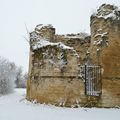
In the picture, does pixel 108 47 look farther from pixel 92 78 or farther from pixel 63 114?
pixel 63 114

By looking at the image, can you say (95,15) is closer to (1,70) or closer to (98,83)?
(98,83)

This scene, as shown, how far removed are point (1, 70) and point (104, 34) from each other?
21.3 metres

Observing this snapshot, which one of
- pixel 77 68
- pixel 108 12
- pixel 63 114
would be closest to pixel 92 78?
pixel 77 68

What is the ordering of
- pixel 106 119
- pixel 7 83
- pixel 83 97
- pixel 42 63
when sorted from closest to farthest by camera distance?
pixel 106 119 → pixel 83 97 → pixel 42 63 → pixel 7 83

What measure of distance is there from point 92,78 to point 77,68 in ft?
2.91

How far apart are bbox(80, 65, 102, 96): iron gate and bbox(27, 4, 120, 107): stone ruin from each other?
11 centimetres

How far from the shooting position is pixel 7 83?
31578mm

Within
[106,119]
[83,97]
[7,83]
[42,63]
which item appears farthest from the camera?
[7,83]

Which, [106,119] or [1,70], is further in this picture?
[1,70]

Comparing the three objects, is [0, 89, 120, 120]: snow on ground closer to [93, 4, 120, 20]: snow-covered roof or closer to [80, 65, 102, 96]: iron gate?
[80, 65, 102, 96]: iron gate

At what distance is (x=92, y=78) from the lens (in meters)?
13.9

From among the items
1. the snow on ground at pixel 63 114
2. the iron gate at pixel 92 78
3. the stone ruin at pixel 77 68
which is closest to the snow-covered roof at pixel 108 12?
the stone ruin at pixel 77 68

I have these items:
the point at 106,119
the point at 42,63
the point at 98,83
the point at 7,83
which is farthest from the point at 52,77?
the point at 7,83

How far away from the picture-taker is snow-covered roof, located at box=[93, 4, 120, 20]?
14.0 metres
